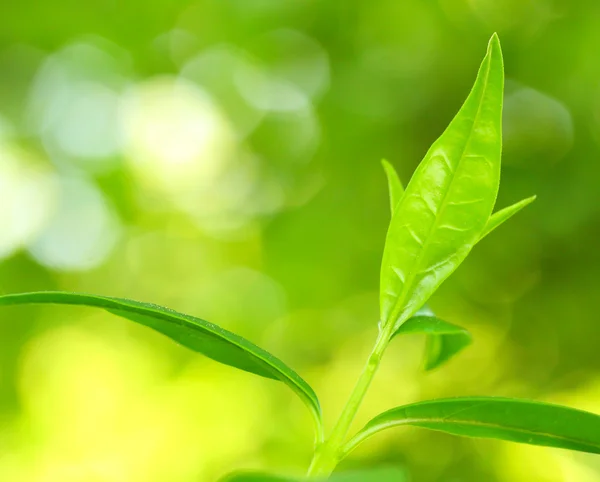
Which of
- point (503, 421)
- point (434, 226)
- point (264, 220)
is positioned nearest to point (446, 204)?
point (434, 226)

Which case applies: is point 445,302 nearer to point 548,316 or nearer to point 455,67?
point 548,316

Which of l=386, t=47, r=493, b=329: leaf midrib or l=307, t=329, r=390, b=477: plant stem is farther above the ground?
l=386, t=47, r=493, b=329: leaf midrib

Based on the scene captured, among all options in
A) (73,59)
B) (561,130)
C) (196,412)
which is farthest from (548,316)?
(73,59)

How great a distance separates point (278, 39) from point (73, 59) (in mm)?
1568

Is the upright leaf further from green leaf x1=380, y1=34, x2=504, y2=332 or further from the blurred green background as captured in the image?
the blurred green background

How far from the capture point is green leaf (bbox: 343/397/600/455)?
1.50 feet

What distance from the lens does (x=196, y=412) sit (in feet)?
14.6

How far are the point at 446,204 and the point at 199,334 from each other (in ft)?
0.67

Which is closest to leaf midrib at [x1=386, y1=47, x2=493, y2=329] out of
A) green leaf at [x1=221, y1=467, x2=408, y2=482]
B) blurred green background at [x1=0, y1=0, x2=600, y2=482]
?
green leaf at [x1=221, y1=467, x2=408, y2=482]

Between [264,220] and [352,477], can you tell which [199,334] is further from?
[264,220]

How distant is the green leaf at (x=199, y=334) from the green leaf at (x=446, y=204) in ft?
0.27

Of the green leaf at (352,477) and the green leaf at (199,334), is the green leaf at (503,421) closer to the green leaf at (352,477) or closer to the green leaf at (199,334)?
the green leaf at (199,334)

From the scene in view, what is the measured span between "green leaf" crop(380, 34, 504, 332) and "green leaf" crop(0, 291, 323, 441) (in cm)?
8

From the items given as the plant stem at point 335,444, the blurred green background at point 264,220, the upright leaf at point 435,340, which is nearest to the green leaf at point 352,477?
the plant stem at point 335,444
